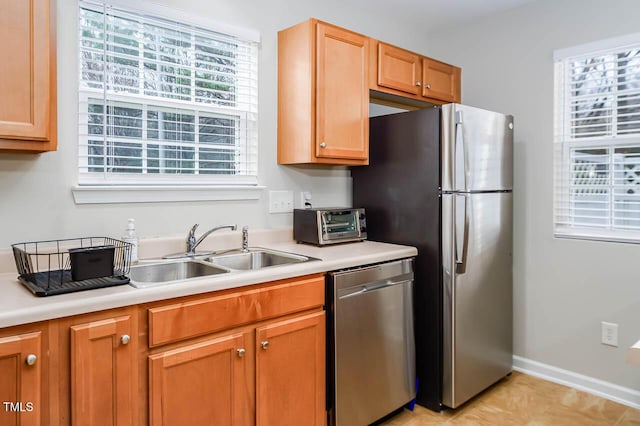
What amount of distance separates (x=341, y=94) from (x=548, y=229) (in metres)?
1.60

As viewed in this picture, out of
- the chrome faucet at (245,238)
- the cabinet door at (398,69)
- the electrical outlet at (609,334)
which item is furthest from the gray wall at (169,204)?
the electrical outlet at (609,334)

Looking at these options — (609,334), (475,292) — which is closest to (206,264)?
(475,292)

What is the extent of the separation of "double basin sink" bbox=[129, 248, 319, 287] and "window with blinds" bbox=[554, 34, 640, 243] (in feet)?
5.95

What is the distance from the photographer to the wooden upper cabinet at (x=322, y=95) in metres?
2.48

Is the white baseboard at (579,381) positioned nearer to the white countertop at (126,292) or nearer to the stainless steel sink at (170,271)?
the white countertop at (126,292)

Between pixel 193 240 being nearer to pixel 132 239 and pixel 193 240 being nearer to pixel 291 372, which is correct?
pixel 132 239

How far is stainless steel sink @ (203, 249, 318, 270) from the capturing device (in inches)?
88.8

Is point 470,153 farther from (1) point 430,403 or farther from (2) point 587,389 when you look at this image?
(2) point 587,389

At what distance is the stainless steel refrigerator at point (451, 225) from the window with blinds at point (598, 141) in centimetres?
38

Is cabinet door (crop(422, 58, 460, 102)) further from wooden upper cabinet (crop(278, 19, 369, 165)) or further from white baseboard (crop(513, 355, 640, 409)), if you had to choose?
white baseboard (crop(513, 355, 640, 409))

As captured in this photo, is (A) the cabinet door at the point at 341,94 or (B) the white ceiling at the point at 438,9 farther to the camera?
(B) the white ceiling at the point at 438,9

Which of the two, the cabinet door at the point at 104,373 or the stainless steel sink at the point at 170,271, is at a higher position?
the stainless steel sink at the point at 170,271

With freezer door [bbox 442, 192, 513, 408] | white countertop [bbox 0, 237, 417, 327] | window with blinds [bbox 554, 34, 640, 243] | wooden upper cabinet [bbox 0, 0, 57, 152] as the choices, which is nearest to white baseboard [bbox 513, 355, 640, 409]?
freezer door [bbox 442, 192, 513, 408]

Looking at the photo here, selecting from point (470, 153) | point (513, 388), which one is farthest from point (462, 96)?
point (513, 388)
